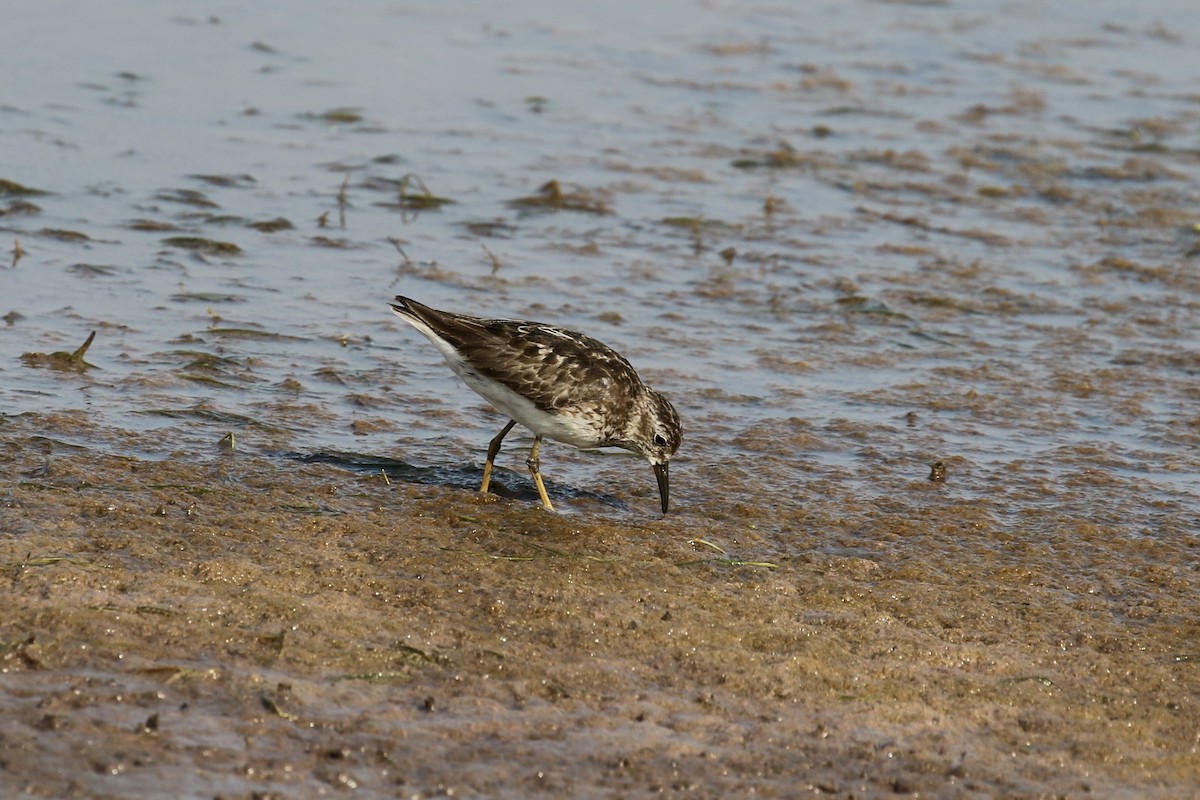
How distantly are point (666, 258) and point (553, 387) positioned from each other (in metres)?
4.75

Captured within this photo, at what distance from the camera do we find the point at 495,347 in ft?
27.1

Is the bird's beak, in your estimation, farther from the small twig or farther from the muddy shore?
the small twig

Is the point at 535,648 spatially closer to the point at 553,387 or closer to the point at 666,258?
the point at 553,387

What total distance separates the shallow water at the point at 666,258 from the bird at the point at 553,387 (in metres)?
0.31

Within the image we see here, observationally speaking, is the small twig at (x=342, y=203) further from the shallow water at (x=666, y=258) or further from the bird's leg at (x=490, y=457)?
the bird's leg at (x=490, y=457)

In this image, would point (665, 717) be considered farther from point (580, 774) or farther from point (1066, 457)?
point (1066, 457)

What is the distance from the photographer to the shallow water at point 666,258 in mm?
8641

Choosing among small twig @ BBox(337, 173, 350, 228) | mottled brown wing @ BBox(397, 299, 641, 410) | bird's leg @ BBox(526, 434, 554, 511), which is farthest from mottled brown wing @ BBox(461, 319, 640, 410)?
small twig @ BBox(337, 173, 350, 228)

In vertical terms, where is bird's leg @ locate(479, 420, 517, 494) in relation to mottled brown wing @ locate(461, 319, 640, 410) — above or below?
below

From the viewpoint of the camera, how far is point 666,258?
12758 mm

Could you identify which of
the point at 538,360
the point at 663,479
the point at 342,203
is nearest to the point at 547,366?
the point at 538,360

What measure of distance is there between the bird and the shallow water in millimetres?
308

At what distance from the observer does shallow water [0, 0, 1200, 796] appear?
8641 mm

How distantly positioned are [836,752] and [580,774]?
3.14ft
